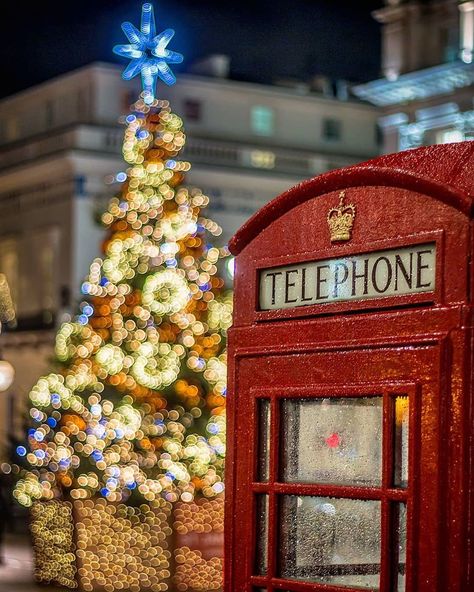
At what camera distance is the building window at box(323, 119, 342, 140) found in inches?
1713

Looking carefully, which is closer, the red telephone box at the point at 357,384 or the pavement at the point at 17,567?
the red telephone box at the point at 357,384

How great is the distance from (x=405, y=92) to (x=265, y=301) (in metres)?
31.6

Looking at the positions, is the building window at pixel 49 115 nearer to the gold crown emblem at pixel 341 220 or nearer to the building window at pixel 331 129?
the building window at pixel 331 129

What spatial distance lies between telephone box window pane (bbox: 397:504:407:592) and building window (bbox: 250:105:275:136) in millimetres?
37432

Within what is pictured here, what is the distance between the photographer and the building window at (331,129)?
43500mm

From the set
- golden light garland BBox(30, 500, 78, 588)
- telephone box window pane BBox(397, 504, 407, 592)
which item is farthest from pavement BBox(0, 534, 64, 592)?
telephone box window pane BBox(397, 504, 407, 592)

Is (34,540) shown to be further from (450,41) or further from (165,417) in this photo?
(450,41)

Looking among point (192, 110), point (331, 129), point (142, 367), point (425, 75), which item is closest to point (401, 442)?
point (142, 367)

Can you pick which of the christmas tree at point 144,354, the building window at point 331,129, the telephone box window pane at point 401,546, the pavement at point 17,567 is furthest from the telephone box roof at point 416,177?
the building window at point 331,129

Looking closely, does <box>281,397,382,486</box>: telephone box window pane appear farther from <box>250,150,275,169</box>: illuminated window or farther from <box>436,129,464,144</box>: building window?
<box>250,150,275,169</box>: illuminated window

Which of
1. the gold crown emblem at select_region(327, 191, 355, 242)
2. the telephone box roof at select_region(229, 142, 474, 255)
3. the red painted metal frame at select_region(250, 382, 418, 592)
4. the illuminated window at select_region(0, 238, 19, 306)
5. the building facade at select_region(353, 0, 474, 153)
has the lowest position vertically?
the red painted metal frame at select_region(250, 382, 418, 592)

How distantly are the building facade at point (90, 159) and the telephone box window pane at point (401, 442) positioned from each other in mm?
31978

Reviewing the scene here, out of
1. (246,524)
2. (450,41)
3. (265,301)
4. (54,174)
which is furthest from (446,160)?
(54,174)

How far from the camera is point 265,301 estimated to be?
18.3 feet
